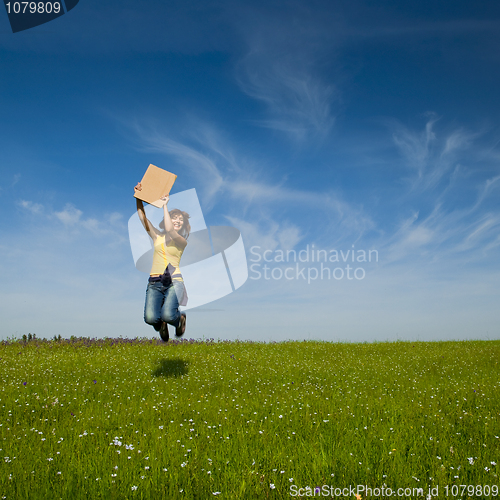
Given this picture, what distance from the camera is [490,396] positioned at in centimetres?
1071

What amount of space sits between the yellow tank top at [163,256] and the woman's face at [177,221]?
1.48ft

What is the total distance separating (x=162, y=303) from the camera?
9836 millimetres

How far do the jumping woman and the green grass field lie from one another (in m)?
1.93

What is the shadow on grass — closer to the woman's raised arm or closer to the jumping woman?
the jumping woman

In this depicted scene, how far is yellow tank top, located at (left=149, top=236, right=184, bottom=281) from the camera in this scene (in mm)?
9816

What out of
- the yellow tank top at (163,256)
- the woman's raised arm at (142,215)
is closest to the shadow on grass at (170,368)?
the yellow tank top at (163,256)

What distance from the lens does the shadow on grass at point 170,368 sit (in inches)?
518

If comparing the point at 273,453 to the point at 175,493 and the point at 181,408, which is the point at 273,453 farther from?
the point at 181,408

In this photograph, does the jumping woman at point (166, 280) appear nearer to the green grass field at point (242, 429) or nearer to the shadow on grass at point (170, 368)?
the green grass field at point (242, 429)

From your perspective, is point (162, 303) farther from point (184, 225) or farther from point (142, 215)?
point (142, 215)

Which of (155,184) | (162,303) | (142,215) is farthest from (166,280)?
(155,184)

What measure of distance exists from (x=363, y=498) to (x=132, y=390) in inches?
302

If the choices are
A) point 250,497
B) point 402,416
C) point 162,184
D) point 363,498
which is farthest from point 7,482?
point 402,416

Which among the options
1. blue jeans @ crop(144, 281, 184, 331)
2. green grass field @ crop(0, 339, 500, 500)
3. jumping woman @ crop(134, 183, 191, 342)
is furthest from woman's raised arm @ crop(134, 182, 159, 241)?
green grass field @ crop(0, 339, 500, 500)
